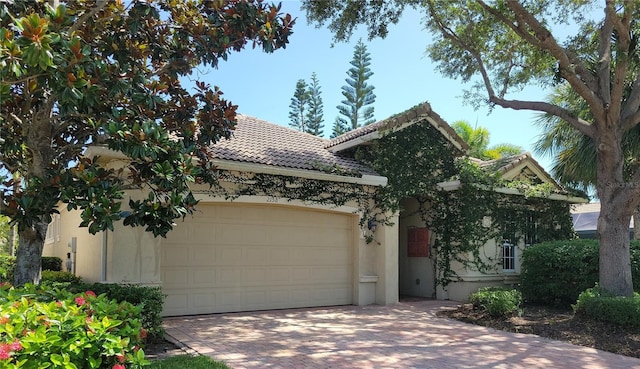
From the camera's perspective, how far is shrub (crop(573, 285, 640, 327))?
8953 mm

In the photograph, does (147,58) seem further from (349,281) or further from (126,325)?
(349,281)

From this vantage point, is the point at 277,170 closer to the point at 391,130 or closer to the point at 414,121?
the point at 391,130

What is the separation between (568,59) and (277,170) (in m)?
6.84

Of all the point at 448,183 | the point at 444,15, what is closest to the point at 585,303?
the point at 448,183

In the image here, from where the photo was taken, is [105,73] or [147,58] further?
[147,58]

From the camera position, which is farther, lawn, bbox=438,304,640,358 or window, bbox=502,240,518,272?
window, bbox=502,240,518,272

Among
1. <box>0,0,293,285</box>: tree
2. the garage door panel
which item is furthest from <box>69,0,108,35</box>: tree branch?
the garage door panel

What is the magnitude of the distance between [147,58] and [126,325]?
469 centimetres

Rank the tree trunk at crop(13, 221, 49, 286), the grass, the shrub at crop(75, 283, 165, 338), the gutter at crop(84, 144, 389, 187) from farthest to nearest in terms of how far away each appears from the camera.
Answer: the gutter at crop(84, 144, 389, 187)
the shrub at crop(75, 283, 165, 338)
the tree trunk at crop(13, 221, 49, 286)
the grass

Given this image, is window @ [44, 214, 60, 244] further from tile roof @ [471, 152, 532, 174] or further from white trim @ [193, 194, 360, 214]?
tile roof @ [471, 152, 532, 174]

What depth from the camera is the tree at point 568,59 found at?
1034cm

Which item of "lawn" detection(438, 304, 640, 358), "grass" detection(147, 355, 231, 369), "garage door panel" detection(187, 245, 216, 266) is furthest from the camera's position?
"garage door panel" detection(187, 245, 216, 266)

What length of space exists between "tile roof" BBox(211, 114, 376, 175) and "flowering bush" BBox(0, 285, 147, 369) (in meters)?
5.78

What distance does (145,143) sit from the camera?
20.6ft
